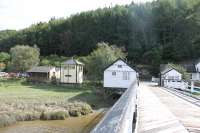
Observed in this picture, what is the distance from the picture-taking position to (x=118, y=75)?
51500 mm

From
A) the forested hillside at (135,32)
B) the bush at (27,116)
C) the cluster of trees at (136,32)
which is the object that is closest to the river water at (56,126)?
the bush at (27,116)

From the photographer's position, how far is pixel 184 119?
9789mm

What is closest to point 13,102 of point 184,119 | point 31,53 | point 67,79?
point 184,119

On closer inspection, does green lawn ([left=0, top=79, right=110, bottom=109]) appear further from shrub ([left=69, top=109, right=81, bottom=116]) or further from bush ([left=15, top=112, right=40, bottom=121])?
bush ([left=15, top=112, right=40, bottom=121])

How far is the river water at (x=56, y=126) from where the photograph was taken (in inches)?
971

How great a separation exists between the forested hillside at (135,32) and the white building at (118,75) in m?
26.0

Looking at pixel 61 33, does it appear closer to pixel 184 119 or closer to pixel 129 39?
pixel 129 39

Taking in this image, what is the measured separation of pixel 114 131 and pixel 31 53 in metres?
77.1

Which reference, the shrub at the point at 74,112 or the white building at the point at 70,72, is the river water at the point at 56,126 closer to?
the shrub at the point at 74,112

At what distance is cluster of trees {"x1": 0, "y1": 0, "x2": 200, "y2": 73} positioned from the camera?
266 ft

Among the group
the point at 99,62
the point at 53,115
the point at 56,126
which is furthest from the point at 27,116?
the point at 99,62

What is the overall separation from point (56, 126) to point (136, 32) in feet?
219

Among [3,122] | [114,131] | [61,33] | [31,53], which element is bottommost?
[3,122]

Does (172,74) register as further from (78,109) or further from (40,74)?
(40,74)
